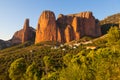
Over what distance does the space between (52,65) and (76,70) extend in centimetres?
2586

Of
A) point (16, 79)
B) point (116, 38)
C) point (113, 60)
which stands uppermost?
point (116, 38)

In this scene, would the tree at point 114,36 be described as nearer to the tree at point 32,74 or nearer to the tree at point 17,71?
the tree at point 32,74

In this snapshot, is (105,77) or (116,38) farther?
(116,38)

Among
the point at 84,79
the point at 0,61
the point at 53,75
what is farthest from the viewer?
the point at 0,61

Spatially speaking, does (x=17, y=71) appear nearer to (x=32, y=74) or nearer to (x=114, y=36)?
(x=32, y=74)

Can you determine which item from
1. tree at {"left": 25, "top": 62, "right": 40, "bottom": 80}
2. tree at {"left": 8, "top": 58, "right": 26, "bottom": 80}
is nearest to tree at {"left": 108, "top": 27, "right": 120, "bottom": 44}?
tree at {"left": 25, "top": 62, "right": 40, "bottom": 80}

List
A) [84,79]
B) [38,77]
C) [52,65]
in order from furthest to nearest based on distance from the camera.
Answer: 1. [52,65]
2. [38,77]
3. [84,79]

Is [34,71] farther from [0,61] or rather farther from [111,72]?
[0,61]

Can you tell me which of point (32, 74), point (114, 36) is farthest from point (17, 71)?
point (114, 36)

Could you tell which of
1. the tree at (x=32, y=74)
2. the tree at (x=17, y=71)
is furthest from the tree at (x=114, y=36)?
the tree at (x=17, y=71)

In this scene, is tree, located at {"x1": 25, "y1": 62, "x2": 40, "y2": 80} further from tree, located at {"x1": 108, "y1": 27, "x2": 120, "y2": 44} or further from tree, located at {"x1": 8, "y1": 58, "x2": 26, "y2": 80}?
tree, located at {"x1": 108, "y1": 27, "x2": 120, "y2": 44}

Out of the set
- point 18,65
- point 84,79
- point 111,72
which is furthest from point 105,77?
point 18,65

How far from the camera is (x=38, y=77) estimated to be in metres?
65.9

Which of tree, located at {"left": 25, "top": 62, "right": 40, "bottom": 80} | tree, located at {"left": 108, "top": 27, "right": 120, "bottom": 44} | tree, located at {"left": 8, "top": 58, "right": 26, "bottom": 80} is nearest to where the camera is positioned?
tree, located at {"left": 108, "top": 27, "right": 120, "bottom": 44}
